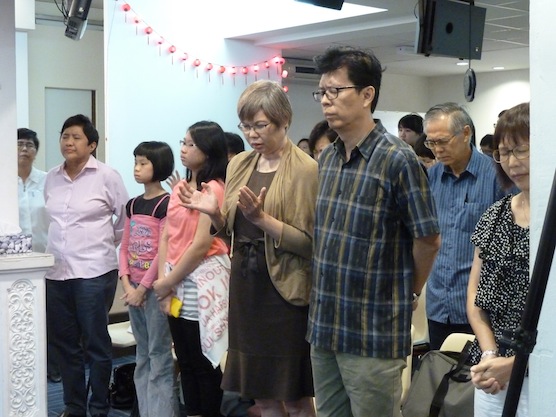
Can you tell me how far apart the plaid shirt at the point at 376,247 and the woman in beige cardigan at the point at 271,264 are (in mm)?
380

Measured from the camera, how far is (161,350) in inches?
134

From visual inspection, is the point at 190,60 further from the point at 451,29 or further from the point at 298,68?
the point at 451,29

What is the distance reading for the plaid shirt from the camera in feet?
6.71

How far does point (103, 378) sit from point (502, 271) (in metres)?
2.58

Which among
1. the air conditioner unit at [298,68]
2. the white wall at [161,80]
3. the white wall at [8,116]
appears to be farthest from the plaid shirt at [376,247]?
the air conditioner unit at [298,68]

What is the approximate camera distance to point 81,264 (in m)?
3.74

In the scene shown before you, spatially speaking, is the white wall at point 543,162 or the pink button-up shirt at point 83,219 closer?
the white wall at point 543,162

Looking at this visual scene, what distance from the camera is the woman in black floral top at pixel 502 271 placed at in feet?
5.83

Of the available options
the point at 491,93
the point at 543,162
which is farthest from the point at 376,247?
the point at 491,93

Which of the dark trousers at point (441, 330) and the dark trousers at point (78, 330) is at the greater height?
the dark trousers at point (441, 330)

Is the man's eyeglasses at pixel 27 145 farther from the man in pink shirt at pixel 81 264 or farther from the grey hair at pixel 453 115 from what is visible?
the grey hair at pixel 453 115

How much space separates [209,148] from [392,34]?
5203mm

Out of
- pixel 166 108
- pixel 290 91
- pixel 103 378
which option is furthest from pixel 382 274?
pixel 290 91

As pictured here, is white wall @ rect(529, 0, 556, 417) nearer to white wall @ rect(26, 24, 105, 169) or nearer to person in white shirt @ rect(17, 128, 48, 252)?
person in white shirt @ rect(17, 128, 48, 252)
